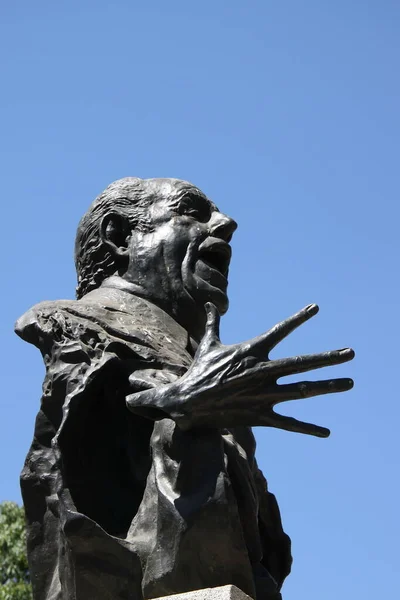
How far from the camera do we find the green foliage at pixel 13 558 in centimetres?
1731

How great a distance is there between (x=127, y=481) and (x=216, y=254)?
1409mm

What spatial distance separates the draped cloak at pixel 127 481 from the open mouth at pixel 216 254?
399 millimetres

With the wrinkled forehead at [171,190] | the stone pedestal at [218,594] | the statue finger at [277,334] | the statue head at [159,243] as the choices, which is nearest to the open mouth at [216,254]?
the statue head at [159,243]

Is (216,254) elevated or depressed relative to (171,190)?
depressed

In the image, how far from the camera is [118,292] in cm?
768

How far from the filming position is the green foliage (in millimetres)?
17312

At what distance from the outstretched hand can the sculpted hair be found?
138 cm

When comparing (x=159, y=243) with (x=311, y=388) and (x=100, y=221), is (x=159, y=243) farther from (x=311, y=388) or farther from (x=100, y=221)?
(x=311, y=388)

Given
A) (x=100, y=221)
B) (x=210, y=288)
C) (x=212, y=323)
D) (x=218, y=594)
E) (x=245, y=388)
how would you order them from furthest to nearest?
(x=100, y=221)
(x=210, y=288)
(x=212, y=323)
(x=245, y=388)
(x=218, y=594)

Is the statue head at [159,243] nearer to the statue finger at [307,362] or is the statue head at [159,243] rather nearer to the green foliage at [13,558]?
the statue finger at [307,362]

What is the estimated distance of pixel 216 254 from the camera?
25.8 ft

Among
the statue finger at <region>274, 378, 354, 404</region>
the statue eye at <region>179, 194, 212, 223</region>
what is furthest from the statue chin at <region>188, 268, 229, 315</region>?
the statue finger at <region>274, 378, 354, 404</region>

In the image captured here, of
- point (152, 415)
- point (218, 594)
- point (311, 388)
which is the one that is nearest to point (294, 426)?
point (311, 388)

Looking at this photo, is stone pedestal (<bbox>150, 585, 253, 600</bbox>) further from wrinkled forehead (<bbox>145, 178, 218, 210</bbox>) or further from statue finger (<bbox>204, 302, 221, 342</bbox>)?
wrinkled forehead (<bbox>145, 178, 218, 210</bbox>)
